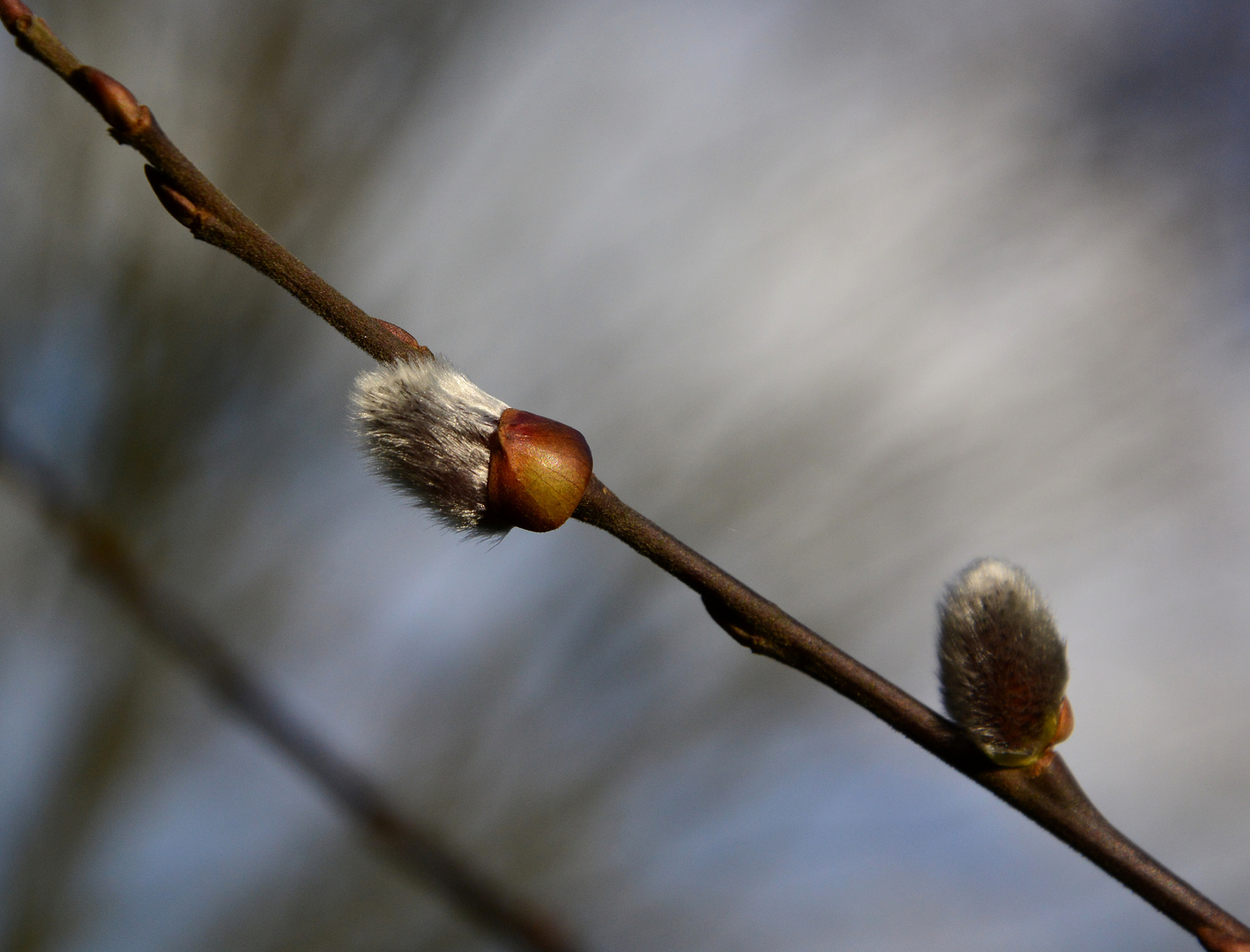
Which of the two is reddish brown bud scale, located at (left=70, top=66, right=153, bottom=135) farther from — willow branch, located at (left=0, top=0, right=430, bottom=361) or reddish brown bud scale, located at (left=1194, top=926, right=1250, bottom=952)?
reddish brown bud scale, located at (left=1194, top=926, right=1250, bottom=952)

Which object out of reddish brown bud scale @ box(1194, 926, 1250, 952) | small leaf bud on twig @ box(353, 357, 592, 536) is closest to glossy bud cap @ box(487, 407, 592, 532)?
small leaf bud on twig @ box(353, 357, 592, 536)

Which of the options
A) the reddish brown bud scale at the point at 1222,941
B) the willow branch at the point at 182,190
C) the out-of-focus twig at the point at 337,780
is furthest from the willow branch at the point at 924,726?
the out-of-focus twig at the point at 337,780

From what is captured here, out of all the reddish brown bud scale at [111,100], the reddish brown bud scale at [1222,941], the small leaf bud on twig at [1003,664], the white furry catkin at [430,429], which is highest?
the small leaf bud on twig at [1003,664]

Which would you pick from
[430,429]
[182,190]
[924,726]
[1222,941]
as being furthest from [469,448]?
[1222,941]

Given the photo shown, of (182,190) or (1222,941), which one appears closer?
(182,190)

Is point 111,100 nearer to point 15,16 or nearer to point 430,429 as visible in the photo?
point 15,16

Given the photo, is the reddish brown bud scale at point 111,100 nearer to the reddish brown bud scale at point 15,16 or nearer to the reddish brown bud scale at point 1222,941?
the reddish brown bud scale at point 15,16
